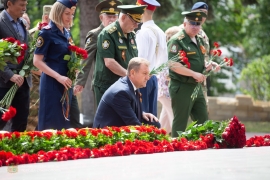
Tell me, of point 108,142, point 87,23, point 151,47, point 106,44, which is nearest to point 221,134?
point 108,142

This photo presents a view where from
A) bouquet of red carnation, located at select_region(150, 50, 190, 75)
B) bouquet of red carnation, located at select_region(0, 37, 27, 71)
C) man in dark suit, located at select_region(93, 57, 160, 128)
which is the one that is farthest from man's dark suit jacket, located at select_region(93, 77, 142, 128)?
bouquet of red carnation, located at select_region(0, 37, 27, 71)

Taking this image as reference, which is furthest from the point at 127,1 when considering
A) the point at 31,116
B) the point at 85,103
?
the point at 31,116

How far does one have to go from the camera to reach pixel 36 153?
8742mm

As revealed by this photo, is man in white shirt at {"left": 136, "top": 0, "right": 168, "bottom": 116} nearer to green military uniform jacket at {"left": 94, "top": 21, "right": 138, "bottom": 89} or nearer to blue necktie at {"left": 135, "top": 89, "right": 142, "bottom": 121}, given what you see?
green military uniform jacket at {"left": 94, "top": 21, "right": 138, "bottom": 89}

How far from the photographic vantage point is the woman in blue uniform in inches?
397

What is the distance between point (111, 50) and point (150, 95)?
82 centimetres

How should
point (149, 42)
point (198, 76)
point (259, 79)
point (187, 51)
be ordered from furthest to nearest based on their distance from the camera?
point (259, 79)
point (187, 51)
point (198, 76)
point (149, 42)

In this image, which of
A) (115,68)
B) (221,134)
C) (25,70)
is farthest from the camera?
(115,68)

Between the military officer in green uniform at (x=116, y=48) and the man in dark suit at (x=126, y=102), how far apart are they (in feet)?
2.10

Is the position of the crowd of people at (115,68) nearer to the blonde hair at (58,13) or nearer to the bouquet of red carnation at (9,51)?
the blonde hair at (58,13)

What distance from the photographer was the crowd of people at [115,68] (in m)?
10.1

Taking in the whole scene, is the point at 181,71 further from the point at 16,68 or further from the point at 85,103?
the point at 85,103

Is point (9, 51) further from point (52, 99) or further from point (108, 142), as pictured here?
point (108, 142)

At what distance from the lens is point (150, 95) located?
1135 cm
